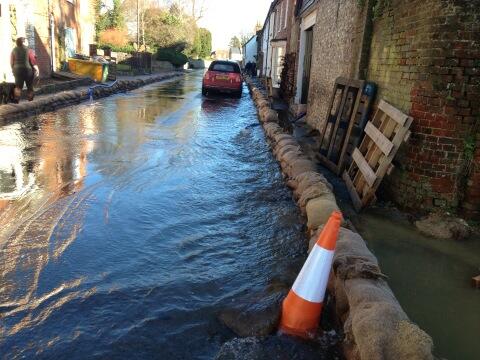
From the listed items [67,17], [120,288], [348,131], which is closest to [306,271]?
[120,288]

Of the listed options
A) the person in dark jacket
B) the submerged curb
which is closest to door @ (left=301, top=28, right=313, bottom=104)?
the submerged curb

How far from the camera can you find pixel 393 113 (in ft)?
19.8

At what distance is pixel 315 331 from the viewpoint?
3359 mm

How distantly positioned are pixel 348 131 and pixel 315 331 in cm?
484

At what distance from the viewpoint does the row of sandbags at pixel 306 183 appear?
5035 millimetres

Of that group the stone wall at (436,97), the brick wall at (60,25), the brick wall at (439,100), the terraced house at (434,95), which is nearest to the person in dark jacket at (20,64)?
the brick wall at (60,25)

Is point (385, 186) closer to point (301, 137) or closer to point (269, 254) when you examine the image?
point (269, 254)

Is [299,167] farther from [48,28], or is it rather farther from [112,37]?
[112,37]

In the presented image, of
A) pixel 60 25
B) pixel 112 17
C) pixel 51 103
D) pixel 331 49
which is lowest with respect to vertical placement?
pixel 51 103

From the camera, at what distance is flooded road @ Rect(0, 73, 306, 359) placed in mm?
3312

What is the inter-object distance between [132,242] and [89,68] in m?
20.6

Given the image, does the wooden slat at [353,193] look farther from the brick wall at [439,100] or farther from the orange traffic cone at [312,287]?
the orange traffic cone at [312,287]

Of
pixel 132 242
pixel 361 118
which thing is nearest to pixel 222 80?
pixel 361 118

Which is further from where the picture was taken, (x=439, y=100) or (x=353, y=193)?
(x=353, y=193)
